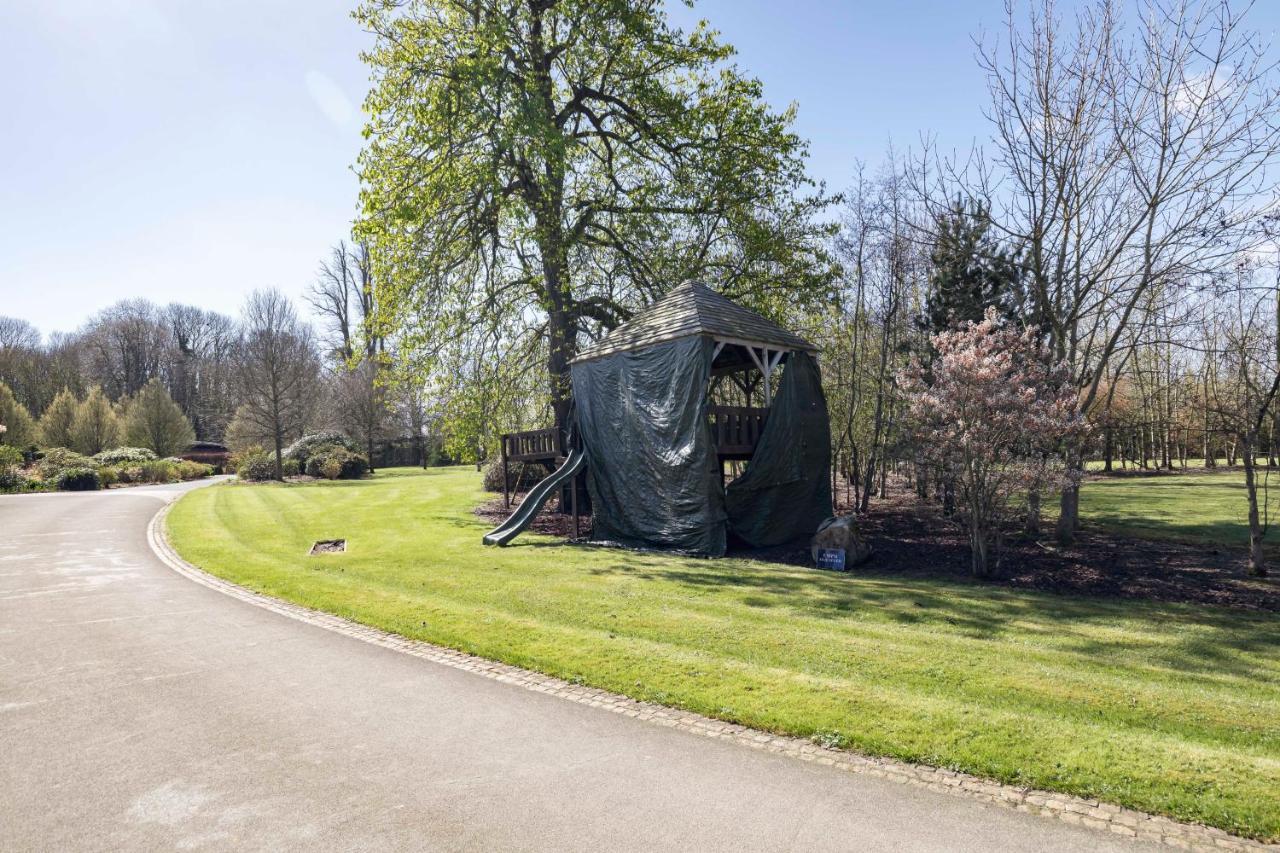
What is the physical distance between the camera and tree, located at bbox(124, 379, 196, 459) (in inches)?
1608

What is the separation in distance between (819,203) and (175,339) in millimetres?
60852

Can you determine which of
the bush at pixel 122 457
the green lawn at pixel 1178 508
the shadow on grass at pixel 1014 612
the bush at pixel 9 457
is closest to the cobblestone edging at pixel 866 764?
the shadow on grass at pixel 1014 612

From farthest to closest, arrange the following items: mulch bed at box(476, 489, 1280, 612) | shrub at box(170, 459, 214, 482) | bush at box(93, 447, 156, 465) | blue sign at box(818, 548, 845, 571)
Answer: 1. shrub at box(170, 459, 214, 482)
2. bush at box(93, 447, 156, 465)
3. blue sign at box(818, 548, 845, 571)
4. mulch bed at box(476, 489, 1280, 612)

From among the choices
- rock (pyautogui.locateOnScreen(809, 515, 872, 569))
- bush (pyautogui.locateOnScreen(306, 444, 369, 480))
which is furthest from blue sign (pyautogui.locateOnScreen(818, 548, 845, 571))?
bush (pyautogui.locateOnScreen(306, 444, 369, 480))

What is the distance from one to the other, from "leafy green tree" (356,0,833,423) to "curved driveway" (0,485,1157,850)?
11.8 metres

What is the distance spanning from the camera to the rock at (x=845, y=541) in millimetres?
11719

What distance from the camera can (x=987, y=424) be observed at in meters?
9.83

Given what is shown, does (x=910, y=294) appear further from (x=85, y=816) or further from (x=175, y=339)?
(x=175, y=339)

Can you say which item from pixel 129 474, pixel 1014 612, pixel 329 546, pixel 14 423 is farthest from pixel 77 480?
pixel 1014 612

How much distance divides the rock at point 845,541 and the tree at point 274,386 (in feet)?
93.9

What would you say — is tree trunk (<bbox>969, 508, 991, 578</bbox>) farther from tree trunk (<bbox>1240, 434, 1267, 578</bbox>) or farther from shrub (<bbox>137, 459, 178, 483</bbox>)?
shrub (<bbox>137, 459, 178, 483</bbox>)

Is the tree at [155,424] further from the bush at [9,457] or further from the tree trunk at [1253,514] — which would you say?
the tree trunk at [1253,514]

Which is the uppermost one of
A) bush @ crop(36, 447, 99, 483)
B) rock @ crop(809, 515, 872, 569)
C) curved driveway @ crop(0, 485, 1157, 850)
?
bush @ crop(36, 447, 99, 483)

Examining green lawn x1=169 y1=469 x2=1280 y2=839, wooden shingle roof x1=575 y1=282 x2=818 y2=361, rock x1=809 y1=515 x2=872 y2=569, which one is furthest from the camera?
wooden shingle roof x1=575 y1=282 x2=818 y2=361
